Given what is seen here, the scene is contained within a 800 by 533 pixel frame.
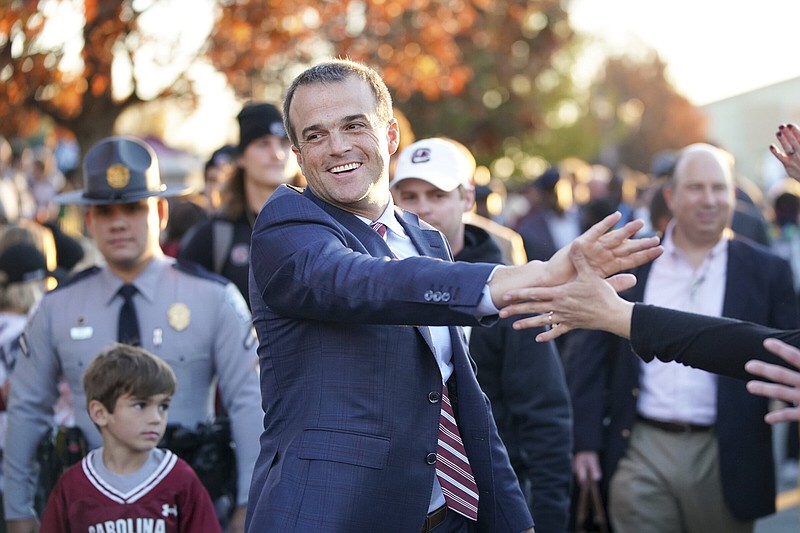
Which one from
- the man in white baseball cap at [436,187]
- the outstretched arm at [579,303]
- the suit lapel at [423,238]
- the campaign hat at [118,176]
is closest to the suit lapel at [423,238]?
the suit lapel at [423,238]

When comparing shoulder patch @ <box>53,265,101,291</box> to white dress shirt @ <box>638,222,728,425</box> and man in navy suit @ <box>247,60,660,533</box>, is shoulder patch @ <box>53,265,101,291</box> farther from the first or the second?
white dress shirt @ <box>638,222,728,425</box>

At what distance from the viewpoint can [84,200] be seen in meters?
5.44

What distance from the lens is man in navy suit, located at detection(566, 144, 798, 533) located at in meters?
5.83

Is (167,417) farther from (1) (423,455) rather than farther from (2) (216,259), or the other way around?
(1) (423,455)

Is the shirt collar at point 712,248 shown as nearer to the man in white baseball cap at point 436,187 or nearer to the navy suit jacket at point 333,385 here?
the man in white baseball cap at point 436,187

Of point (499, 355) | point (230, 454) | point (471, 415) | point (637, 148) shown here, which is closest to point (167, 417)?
point (230, 454)

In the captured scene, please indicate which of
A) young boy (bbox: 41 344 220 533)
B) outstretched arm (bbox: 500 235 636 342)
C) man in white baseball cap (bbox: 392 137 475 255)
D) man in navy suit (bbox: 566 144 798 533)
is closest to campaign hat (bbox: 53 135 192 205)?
young boy (bbox: 41 344 220 533)

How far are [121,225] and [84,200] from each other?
0.23m

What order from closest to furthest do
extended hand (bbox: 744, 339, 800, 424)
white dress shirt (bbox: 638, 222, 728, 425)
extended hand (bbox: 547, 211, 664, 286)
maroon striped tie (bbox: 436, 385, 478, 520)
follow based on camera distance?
extended hand (bbox: 547, 211, 664, 286)
extended hand (bbox: 744, 339, 800, 424)
maroon striped tie (bbox: 436, 385, 478, 520)
white dress shirt (bbox: 638, 222, 728, 425)

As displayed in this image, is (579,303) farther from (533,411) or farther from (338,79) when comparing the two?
(533,411)

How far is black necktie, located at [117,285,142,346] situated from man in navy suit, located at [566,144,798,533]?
7.49 feet

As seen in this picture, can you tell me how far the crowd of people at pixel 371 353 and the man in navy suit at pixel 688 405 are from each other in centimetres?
1

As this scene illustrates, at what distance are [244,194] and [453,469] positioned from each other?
3.39 m

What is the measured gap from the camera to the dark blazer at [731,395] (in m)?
5.79
